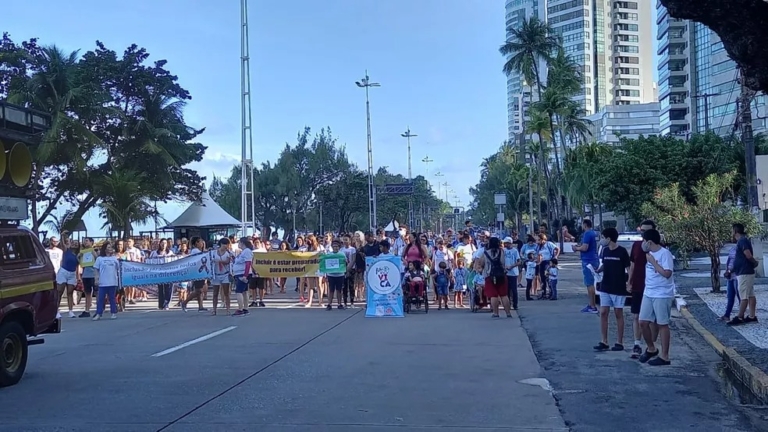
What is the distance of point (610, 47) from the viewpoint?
509 feet

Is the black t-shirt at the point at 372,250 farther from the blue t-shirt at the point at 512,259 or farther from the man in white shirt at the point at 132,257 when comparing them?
the man in white shirt at the point at 132,257

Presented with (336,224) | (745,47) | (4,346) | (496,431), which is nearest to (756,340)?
(745,47)

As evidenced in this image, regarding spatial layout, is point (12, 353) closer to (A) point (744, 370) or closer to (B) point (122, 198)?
(A) point (744, 370)

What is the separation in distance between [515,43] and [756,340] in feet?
164

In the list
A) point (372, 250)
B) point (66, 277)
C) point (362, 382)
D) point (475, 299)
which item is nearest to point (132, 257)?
point (66, 277)

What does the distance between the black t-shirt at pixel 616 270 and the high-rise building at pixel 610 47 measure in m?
142

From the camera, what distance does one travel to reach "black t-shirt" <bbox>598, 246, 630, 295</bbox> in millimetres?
11438

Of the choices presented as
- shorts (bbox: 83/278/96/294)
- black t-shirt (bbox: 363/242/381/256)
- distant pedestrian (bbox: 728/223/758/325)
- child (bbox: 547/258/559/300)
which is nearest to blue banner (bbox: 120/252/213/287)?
shorts (bbox: 83/278/96/294)

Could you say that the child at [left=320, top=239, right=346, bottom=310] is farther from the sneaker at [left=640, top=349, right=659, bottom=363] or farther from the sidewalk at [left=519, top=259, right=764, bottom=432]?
the sneaker at [left=640, top=349, right=659, bottom=363]

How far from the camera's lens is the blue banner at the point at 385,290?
17578 mm

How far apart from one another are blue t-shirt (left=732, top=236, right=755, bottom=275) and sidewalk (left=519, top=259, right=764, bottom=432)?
53.4 inches

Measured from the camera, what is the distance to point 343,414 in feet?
26.2

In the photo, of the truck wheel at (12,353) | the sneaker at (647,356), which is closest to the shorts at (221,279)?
the truck wheel at (12,353)

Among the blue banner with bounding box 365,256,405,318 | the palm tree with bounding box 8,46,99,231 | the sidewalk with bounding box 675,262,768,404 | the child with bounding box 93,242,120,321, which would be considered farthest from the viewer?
the palm tree with bounding box 8,46,99,231
